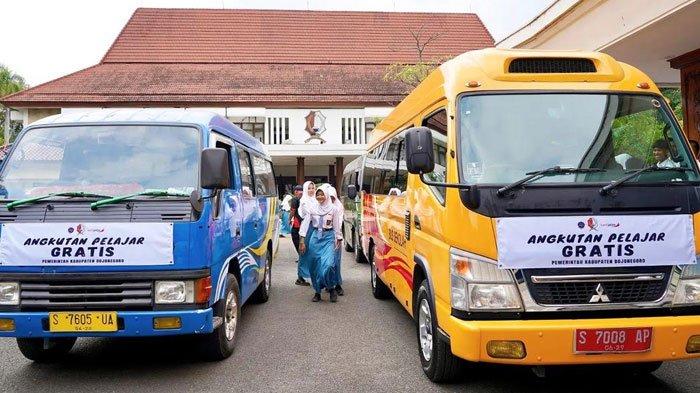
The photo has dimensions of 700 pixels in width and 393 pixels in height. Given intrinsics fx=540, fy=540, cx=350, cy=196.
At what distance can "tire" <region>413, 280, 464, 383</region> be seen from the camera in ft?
13.4

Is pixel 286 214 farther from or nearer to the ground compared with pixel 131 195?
nearer to the ground

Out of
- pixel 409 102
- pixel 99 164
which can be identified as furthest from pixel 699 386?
pixel 99 164

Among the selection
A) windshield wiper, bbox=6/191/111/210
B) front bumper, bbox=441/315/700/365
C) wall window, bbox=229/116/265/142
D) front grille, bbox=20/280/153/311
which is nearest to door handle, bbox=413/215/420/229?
front bumper, bbox=441/315/700/365

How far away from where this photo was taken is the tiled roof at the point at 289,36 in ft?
107

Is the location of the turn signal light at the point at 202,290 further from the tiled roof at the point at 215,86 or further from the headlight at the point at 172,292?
the tiled roof at the point at 215,86

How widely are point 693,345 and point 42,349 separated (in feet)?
17.1

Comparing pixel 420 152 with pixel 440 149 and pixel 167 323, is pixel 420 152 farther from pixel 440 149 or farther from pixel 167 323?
pixel 167 323

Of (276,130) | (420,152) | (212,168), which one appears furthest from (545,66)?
(276,130)

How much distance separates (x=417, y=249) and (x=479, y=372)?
1.14m

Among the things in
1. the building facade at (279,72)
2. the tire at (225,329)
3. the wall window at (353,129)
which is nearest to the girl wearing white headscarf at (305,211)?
the tire at (225,329)

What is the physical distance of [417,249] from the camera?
185 inches

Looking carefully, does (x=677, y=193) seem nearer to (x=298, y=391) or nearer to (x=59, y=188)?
(x=298, y=391)

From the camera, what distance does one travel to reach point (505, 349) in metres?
3.41

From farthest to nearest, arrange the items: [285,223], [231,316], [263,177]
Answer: [285,223] → [263,177] → [231,316]
